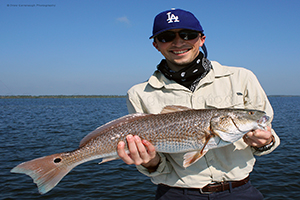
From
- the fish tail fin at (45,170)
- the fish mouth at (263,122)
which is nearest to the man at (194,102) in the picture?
the fish mouth at (263,122)

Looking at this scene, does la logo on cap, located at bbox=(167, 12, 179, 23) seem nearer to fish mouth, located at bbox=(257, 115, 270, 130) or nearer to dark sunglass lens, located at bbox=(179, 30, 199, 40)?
dark sunglass lens, located at bbox=(179, 30, 199, 40)

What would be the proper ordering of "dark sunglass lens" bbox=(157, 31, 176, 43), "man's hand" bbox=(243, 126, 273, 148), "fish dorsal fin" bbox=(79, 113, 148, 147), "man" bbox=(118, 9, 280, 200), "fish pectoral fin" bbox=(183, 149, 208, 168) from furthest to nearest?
"dark sunglass lens" bbox=(157, 31, 176, 43) → "fish dorsal fin" bbox=(79, 113, 148, 147) → "man" bbox=(118, 9, 280, 200) → "fish pectoral fin" bbox=(183, 149, 208, 168) → "man's hand" bbox=(243, 126, 273, 148)

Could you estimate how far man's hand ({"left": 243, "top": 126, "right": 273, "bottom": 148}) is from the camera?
108 inches

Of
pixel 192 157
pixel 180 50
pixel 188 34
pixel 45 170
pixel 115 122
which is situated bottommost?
pixel 192 157

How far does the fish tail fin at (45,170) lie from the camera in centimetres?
297

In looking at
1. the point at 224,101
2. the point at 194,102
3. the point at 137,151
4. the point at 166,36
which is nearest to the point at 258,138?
the point at 224,101

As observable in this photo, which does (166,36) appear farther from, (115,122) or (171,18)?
(115,122)

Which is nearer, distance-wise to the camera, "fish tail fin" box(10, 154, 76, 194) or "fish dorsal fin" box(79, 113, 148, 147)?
"fish tail fin" box(10, 154, 76, 194)

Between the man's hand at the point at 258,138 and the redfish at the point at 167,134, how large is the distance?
0.10m

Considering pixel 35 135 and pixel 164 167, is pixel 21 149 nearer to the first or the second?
pixel 35 135

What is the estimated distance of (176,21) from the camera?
10.6 feet

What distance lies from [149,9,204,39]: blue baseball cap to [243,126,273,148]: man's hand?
64.2 inches

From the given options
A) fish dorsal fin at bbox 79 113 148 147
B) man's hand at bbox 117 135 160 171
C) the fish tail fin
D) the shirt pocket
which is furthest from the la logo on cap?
the fish tail fin

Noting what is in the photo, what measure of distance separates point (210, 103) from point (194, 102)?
230 millimetres
